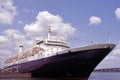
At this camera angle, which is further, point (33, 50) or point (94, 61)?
point (33, 50)

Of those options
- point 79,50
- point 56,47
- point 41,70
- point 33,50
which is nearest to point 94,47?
point 79,50

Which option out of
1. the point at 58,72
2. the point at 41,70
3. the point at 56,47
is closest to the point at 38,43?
the point at 56,47

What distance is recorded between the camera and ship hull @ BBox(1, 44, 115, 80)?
39406mm

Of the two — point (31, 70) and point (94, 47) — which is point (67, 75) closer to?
point (94, 47)

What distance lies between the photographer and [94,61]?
40.2m

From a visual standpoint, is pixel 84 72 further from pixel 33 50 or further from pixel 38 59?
pixel 33 50

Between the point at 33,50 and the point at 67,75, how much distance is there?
16.5 metres

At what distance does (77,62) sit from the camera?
3975cm

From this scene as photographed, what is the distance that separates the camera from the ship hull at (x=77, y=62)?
39.4 metres

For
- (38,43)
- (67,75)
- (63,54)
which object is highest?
(38,43)

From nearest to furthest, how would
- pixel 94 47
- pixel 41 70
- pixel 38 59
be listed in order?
pixel 94 47
pixel 41 70
pixel 38 59

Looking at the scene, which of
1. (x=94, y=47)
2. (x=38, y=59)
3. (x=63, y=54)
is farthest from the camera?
(x=38, y=59)

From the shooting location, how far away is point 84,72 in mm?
41062

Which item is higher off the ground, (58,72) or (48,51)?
(48,51)
